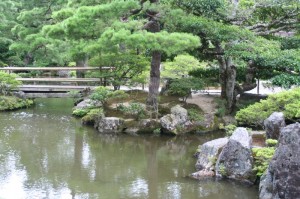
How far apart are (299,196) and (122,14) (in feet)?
21.1

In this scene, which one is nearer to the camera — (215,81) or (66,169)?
(66,169)

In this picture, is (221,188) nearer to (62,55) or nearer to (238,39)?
(238,39)

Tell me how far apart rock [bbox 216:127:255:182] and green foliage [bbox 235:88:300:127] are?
1.42m

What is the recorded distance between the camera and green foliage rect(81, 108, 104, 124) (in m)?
13.2

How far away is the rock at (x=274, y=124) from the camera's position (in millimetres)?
8430

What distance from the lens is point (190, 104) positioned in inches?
536

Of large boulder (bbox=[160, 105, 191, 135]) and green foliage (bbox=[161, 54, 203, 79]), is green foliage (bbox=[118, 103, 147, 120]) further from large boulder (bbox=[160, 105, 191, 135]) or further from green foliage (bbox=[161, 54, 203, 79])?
green foliage (bbox=[161, 54, 203, 79])

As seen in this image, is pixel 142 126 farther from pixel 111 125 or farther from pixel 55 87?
pixel 55 87

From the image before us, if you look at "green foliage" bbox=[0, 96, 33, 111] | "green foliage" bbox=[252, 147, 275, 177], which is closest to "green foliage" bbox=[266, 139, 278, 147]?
"green foliage" bbox=[252, 147, 275, 177]

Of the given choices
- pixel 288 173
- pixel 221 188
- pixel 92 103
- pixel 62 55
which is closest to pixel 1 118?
pixel 92 103

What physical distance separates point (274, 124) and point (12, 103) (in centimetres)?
1054

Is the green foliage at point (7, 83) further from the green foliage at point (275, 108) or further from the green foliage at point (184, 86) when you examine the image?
the green foliage at point (275, 108)

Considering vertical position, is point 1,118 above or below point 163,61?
below

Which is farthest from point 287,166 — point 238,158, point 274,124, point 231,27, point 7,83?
point 7,83
